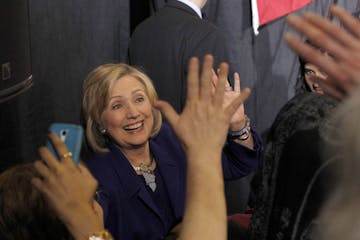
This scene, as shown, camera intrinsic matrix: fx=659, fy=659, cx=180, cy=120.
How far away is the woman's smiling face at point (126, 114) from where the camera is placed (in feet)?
6.93

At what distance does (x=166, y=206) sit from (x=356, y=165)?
47.1 inches

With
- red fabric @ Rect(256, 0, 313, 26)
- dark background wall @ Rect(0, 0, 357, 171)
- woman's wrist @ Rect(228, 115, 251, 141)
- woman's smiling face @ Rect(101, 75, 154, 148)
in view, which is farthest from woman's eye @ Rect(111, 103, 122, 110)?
red fabric @ Rect(256, 0, 313, 26)

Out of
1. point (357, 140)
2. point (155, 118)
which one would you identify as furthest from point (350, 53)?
point (155, 118)

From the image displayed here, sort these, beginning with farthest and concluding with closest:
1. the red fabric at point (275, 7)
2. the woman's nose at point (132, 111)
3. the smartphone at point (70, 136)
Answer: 1. the red fabric at point (275, 7)
2. the woman's nose at point (132, 111)
3. the smartphone at point (70, 136)

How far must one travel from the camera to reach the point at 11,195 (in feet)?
4.42

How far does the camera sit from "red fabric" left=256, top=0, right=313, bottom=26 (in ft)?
11.6

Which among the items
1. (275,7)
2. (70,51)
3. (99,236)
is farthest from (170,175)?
(275,7)

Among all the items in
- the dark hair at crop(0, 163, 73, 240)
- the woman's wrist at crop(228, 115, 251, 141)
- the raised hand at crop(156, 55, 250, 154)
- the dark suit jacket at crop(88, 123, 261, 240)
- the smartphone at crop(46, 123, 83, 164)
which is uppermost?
the raised hand at crop(156, 55, 250, 154)

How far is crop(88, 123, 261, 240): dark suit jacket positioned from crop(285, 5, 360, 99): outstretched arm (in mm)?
1027

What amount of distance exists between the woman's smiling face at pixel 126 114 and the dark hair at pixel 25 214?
0.75 meters

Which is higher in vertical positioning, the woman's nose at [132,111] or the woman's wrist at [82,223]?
the woman's wrist at [82,223]

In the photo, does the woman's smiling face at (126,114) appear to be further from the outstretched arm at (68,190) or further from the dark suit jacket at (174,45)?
the outstretched arm at (68,190)

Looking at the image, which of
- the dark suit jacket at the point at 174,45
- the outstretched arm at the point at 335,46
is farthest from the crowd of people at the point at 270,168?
the dark suit jacket at the point at 174,45

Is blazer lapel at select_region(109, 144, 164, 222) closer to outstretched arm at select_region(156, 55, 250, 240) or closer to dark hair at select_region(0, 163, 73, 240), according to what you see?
dark hair at select_region(0, 163, 73, 240)
